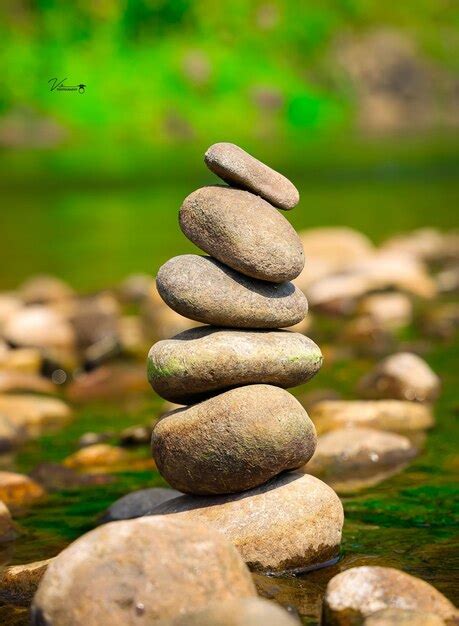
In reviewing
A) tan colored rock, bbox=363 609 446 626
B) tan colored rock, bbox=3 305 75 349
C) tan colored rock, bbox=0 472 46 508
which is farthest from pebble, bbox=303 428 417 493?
tan colored rock, bbox=3 305 75 349

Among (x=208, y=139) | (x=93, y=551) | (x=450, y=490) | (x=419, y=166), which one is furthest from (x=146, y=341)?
(x=208, y=139)

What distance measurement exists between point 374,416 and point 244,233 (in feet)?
20.1

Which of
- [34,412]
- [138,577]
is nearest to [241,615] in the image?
[138,577]

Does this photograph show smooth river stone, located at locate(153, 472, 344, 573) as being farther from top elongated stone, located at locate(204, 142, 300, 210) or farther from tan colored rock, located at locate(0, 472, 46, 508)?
tan colored rock, located at locate(0, 472, 46, 508)

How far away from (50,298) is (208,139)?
115 m

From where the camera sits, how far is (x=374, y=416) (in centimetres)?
1684

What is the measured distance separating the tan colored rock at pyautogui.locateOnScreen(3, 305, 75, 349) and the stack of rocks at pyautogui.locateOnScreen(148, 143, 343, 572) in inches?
484

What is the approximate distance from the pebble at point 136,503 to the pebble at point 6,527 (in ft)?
3.29

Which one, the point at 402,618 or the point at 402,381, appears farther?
the point at 402,381

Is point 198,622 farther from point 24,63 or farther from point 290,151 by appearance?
point 24,63

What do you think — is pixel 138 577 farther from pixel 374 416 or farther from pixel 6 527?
pixel 374 416

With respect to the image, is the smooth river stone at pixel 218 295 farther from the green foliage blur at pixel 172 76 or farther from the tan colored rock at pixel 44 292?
the green foliage blur at pixel 172 76

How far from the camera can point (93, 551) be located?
8.95 metres

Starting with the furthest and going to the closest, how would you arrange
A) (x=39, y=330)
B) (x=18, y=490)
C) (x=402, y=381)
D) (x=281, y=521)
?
1. (x=39, y=330)
2. (x=402, y=381)
3. (x=18, y=490)
4. (x=281, y=521)
